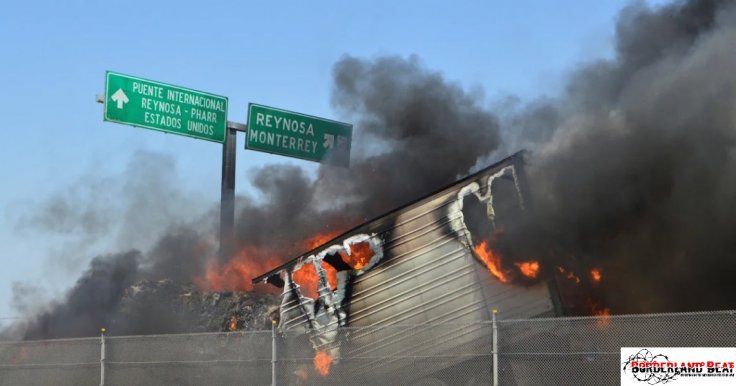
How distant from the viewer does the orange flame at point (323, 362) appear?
16516 mm

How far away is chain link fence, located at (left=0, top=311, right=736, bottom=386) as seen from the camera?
13.4 metres

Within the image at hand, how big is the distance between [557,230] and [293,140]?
1009 cm

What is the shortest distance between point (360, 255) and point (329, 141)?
31.6 ft

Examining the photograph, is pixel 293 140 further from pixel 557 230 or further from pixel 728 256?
pixel 728 256

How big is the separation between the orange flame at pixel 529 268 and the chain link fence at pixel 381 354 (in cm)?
112

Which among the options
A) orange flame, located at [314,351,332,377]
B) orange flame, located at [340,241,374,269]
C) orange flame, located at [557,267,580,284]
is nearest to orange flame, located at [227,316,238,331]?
orange flame, located at [314,351,332,377]

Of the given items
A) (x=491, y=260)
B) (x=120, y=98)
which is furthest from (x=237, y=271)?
(x=491, y=260)

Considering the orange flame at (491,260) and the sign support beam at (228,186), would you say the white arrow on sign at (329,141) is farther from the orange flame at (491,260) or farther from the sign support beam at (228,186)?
the orange flame at (491,260)

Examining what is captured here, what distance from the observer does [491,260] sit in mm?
16359

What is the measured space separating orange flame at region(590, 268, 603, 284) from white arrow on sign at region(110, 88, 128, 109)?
12.1 meters

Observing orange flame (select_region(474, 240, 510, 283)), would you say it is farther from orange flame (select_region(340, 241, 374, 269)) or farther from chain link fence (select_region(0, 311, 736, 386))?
orange flame (select_region(340, 241, 374, 269))

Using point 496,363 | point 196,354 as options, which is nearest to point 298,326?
point 196,354

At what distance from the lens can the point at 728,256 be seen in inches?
658

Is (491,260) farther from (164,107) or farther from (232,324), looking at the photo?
(164,107)
